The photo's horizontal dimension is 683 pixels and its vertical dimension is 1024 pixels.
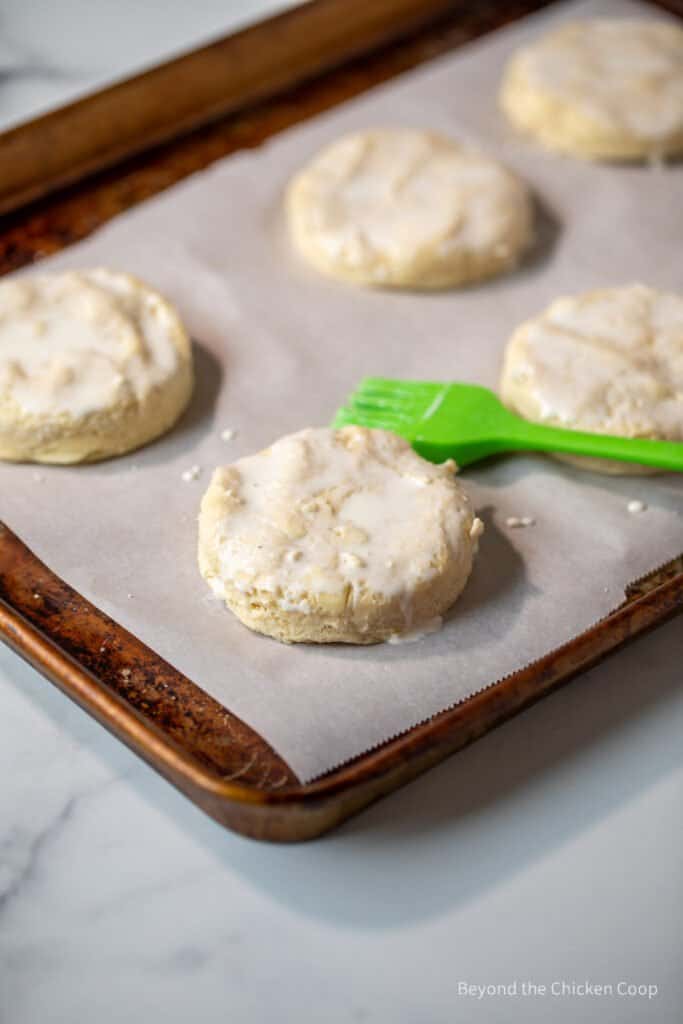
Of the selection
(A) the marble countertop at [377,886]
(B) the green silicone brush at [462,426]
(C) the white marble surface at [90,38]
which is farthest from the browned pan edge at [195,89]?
(A) the marble countertop at [377,886]

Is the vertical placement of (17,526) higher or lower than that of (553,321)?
higher

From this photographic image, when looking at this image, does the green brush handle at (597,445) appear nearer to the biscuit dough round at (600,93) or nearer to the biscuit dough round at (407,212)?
the biscuit dough round at (407,212)

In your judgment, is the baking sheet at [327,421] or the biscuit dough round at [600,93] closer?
the baking sheet at [327,421]

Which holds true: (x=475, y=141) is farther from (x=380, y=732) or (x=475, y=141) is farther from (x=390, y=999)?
(x=390, y=999)

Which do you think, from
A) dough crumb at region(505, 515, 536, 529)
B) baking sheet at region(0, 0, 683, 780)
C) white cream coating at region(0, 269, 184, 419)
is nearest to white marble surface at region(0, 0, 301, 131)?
baking sheet at region(0, 0, 683, 780)

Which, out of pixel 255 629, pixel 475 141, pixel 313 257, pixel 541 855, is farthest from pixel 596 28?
pixel 541 855

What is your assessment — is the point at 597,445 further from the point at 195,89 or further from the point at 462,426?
the point at 195,89

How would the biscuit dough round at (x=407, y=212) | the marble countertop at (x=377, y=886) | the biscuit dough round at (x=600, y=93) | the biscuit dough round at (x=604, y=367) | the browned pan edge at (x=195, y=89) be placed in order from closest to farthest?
the marble countertop at (x=377, y=886) < the biscuit dough round at (x=604, y=367) < the biscuit dough round at (x=407, y=212) < the browned pan edge at (x=195, y=89) < the biscuit dough round at (x=600, y=93)
